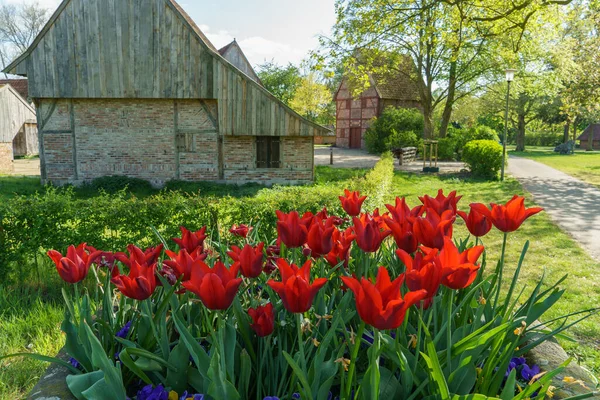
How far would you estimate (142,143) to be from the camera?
55.5 ft

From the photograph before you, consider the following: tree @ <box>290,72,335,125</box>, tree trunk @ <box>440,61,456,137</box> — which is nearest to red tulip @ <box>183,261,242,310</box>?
tree trunk @ <box>440,61,456,137</box>

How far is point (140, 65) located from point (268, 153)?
538cm

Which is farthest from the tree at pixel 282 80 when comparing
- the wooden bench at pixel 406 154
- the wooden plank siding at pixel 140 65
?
the wooden plank siding at pixel 140 65

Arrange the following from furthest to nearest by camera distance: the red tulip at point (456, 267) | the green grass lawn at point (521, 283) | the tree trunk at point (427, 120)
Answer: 1. the tree trunk at point (427, 120)
2. the green grass lawn at point (521, 283)
3. the red tulip at point (456, 267)

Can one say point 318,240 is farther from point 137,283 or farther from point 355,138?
point 355,138

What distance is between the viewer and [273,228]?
6.17m

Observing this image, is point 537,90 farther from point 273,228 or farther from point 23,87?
point 23,87

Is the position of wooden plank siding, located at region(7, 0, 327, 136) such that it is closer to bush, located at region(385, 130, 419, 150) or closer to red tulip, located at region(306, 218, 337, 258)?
red tulip, located at region(306, 218, 337, 258)

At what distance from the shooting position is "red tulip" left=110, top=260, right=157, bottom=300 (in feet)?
5.43

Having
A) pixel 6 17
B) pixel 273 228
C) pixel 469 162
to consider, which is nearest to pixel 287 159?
pixel 469 162

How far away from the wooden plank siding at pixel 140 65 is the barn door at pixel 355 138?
23.2 meters

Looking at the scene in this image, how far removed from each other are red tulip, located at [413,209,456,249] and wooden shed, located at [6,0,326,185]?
14555 mm

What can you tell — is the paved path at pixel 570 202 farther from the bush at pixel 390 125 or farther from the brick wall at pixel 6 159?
the brick wall at pixel 6 159

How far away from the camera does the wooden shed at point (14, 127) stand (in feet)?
86.3
